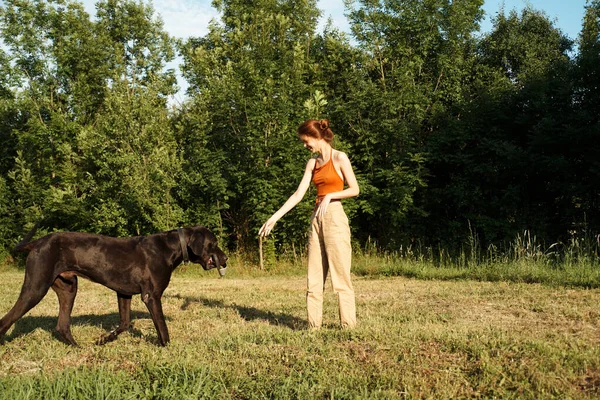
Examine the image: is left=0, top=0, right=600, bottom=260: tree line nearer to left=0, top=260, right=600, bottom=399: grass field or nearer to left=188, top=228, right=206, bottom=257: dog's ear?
left=0, top=260, right=600, bottom=399: grass field

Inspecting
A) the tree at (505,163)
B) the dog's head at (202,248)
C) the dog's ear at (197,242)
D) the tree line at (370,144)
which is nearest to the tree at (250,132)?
the tree line at (370,144)

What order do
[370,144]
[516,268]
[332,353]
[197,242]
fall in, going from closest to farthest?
[332,353] < [197,242] < [516,268] < [370,144]

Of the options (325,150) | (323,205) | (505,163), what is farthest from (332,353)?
(505,163)

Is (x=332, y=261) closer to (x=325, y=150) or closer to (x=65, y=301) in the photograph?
(x=325, y=150)

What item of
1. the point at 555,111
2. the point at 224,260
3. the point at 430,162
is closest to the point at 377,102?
the point at 430,162

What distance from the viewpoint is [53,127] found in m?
19.0

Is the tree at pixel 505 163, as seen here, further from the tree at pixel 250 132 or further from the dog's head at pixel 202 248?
the dog's head at pixel 202 248

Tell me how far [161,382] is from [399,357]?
1.86 m

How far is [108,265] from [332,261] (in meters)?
2.26

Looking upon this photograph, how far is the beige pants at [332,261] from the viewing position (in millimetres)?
5145

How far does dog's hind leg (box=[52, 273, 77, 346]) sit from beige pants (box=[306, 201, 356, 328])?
250cm

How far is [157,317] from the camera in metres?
5.10

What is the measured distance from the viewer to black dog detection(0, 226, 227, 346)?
499 cm

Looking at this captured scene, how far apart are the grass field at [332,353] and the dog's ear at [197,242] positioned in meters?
0.88
